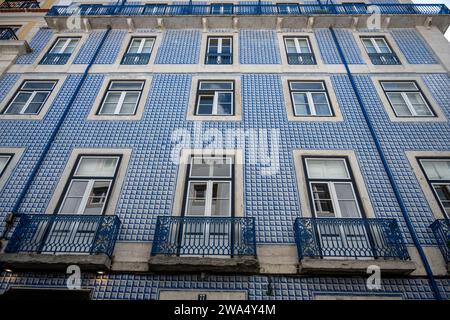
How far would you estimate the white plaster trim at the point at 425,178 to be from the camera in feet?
17.1

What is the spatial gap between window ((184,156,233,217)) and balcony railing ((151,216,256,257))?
0.33 meters

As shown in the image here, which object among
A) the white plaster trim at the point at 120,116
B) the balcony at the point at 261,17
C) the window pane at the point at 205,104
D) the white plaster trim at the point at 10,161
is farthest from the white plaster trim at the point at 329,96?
the white plaster trim at the point at 10,161

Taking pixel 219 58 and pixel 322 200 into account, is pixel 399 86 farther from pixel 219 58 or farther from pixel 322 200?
pixel 219 58

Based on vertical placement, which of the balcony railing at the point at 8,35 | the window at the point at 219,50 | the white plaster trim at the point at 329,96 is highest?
the balcony railing at the point at 8,35

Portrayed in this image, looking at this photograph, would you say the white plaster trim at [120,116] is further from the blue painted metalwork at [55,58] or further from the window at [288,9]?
the window at [288,9]

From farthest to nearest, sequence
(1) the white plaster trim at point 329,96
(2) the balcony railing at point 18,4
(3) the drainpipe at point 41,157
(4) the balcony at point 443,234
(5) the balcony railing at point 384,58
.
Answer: (2) the balcony railing at point 18,4 < (5) the balcony railing at point 384,58 < (1) the white plaster trim at point 329,96 < (3) the drainpipe at point 41,157 < (4) the balcony at point 443,234

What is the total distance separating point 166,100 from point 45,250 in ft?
13.6

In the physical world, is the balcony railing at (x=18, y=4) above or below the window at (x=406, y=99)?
above

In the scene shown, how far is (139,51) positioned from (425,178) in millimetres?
8088

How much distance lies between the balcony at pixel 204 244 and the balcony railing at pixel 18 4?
432 inches

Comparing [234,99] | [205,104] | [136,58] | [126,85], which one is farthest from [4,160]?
[234,99]

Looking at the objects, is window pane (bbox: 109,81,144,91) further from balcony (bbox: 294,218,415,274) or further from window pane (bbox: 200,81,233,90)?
balcony (bbox: 294,218,415,274)

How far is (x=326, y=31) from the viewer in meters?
9.11

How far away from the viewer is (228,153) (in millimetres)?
6148
